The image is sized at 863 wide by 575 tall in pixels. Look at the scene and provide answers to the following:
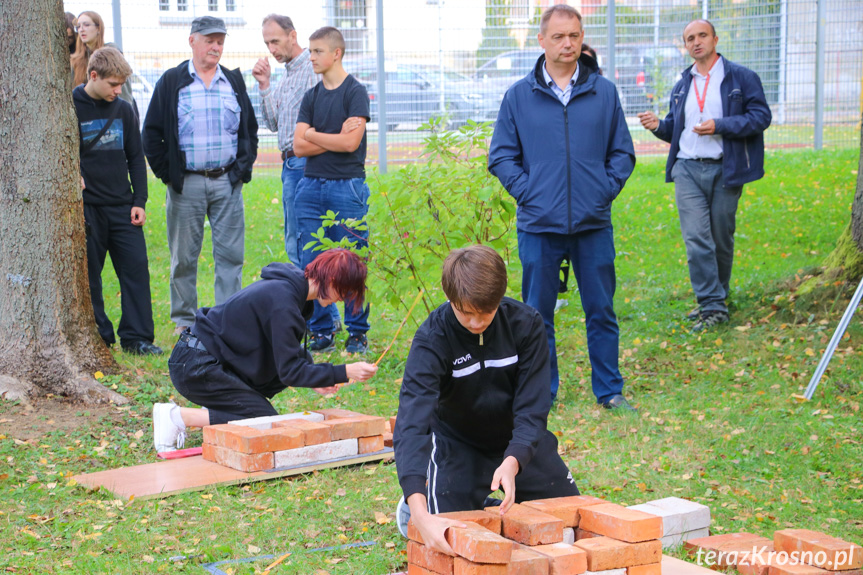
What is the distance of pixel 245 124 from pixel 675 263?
495 cm

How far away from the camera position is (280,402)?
600cm

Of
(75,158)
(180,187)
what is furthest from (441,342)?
(180,187)

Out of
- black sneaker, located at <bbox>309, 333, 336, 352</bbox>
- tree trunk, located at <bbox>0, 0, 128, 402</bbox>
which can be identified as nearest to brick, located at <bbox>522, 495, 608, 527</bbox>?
tree trunk, located at <bbox>0, 0, 128, 402</bbox>

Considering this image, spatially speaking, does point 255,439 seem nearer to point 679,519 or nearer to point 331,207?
point 679,519

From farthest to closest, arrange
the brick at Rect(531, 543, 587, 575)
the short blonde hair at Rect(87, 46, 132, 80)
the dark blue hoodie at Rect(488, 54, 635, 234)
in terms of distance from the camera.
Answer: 1. the short blonde hair at Rect(87, 46, 132, 80)
2. the dark blue hoodie at Rect(488, 54, 635, 234)
3. the brick at Rect(531, 543, 587, 575)

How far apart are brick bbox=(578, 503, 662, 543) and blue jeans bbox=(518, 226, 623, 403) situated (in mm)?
2333

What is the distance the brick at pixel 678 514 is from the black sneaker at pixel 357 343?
362cm

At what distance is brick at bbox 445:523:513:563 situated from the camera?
110 inches

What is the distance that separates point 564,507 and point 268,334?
2220mm

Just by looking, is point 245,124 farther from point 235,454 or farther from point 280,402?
point 235,454

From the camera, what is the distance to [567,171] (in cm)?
539

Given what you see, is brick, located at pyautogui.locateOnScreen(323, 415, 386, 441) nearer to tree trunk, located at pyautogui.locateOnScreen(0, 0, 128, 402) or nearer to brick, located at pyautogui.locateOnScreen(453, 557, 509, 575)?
tree trunk, located at pyautogui.locateOnScreen(0, 0, 128, 402)

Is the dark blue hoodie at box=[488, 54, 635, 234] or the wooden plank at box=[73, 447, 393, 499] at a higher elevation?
the dark blue hoodie at box=[488, 54, 635, 234]

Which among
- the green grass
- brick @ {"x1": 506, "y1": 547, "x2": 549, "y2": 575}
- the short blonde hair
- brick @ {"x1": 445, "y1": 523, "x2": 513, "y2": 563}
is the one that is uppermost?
the short blonde hair
